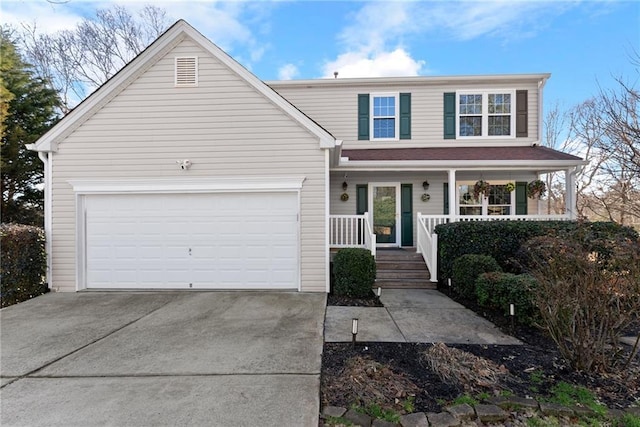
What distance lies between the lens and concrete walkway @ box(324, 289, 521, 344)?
13.9ft

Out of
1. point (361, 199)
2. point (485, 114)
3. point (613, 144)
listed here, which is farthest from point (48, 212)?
point (613, 144)

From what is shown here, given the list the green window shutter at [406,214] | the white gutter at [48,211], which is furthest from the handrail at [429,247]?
the white gutter at [48,211]

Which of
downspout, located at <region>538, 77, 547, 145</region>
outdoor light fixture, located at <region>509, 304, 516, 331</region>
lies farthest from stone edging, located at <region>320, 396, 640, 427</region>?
downspout, located at <region>538, 77, 547, 145</region>

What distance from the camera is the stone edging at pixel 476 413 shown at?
2.43 metres

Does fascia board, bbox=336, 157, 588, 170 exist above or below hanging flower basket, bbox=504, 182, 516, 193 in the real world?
above

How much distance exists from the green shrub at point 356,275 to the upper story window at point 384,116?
17.2ft

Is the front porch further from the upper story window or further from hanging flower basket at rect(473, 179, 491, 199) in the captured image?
the upper story window

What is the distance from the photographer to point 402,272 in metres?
7.72

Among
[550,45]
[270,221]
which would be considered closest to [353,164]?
[270,221]

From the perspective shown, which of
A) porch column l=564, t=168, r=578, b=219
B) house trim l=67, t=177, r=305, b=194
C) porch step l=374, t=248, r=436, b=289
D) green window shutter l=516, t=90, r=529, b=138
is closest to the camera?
house trim l=67, t=177, r=305, b=194

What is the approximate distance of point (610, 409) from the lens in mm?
2609

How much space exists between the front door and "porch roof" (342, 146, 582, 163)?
3.50ft

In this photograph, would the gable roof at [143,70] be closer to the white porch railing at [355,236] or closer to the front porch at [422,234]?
the white porch railing at [355,236]

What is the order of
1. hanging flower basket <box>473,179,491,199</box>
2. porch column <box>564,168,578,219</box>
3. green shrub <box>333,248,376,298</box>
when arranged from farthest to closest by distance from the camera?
hanging flower basket <box>473,179,491,199</box>
porch column <box>564,168,578,219</box>
green shrub <box>333,248,376,298</box>
